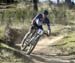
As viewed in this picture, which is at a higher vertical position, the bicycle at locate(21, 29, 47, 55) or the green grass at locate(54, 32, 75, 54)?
the bicycle at locate(21, 29, 47, 55)

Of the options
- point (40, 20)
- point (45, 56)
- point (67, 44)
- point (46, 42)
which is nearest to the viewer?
point (40, 20)

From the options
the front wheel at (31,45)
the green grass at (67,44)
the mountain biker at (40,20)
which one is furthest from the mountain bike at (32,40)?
the green grass at (67,44)

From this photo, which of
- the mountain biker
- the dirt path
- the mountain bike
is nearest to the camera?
the dirt path

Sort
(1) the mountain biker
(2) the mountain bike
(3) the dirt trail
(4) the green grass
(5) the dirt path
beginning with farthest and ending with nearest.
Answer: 1. (3) the dirt trail
2. (4) the green grass
3. (2) the mountain bike
4. (1) the mountain biker
5. (5) the dirt path

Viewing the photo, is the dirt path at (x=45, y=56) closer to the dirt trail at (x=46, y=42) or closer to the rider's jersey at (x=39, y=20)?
the dirt trail at (x=46, y=42)

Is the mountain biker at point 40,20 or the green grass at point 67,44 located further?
the green grass at point 67,44

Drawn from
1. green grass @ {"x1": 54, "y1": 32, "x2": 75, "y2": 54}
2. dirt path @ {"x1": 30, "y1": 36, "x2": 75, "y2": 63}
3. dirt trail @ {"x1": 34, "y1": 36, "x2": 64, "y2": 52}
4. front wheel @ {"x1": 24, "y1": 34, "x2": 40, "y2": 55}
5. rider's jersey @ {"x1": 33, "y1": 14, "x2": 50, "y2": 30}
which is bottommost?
dirt trail @ {"x1": 34, "y1": 36, "x2": 64, "y2": 52}

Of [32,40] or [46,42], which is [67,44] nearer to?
[46,42]

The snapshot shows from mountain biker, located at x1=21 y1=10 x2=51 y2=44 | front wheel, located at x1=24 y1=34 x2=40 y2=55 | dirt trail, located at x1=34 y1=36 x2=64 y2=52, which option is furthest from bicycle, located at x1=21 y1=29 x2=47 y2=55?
dirt trail, located at x1=34 y1=36 x2=64 y2=52

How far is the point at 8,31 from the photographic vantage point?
1411cm

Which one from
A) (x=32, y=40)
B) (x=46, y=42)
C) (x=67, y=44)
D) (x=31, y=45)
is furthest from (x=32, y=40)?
(x=46, y=42)

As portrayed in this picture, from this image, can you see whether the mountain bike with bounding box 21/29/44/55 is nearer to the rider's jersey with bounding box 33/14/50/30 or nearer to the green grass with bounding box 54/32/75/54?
the rider's jersey with bounding box 33/14/50/30

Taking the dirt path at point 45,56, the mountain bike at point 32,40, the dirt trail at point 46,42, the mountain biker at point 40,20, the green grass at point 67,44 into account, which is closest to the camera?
the dirt path at point 45,56

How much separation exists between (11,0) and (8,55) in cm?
1361
